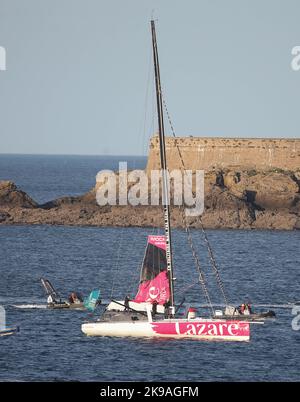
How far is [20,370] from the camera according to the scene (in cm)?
3881

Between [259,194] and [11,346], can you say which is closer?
[11,346]

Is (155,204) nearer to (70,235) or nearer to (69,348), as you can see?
(70,235)

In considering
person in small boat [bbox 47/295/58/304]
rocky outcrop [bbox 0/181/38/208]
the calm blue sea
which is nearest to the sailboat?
the calm blue sea

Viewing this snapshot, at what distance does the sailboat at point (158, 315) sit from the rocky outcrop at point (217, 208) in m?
40.3

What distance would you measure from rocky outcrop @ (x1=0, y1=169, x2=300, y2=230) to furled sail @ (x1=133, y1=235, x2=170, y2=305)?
132ft

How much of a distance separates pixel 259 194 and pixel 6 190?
18251 mm

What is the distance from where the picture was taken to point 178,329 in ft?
144

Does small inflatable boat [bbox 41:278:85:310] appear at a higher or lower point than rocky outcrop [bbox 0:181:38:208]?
lower

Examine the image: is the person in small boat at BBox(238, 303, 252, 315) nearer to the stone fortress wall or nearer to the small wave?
the small wave

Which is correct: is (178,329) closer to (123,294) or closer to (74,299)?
(74,299)

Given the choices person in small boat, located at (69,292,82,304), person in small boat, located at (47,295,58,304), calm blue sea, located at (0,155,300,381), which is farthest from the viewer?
person in small boat, located at (47,295,58,304)

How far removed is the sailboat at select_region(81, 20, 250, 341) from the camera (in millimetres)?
43750

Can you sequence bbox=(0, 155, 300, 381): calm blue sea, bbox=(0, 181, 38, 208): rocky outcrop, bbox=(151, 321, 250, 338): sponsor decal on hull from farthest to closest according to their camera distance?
bbox=(0, 181, 38, 208): rocky outcrop → bbox=(151, 321, 250, 338): sponsor decal on hull → bbox=(0, 155, 300, 381): calm blue sea
